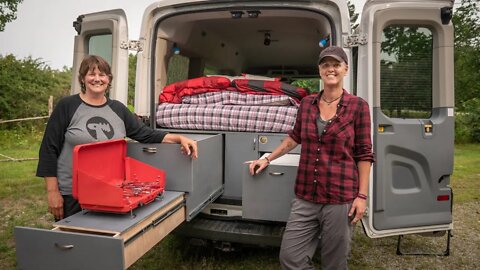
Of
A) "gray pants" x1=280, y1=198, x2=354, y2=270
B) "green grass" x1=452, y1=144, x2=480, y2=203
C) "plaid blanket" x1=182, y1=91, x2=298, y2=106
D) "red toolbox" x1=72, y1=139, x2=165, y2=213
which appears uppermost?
"plaid blanket" x1=182, y1=91, x2=298, y2=106

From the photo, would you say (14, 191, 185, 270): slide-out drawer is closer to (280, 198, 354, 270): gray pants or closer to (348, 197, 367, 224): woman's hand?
(280, 198, 354, 270): gray pants

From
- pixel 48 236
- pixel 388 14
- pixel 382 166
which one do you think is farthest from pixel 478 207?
pixel 48 236

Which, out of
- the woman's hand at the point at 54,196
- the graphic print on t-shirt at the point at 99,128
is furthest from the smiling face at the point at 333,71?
the woman's hand at the point at 54,196

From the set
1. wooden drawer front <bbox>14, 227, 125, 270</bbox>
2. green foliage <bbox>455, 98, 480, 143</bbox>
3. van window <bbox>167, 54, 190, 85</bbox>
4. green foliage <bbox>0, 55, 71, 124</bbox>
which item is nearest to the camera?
wooden drawer front <bbox>14, 227, 125, 270</bbox>

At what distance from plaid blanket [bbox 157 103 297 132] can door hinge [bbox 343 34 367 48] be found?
2.14 feet

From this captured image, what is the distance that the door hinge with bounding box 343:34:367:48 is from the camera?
8.14 feet

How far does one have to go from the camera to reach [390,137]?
2.45m

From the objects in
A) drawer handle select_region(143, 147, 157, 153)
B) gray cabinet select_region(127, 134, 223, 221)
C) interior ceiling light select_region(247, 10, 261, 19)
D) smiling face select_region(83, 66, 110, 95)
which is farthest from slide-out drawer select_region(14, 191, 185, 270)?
interior ceiling light select_region(247, 10, 261, 19)

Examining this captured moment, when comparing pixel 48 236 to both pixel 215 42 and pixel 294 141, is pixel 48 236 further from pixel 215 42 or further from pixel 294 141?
pixel 215 42

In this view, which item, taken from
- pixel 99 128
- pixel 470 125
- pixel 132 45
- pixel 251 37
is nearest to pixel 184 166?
pixel 99 128

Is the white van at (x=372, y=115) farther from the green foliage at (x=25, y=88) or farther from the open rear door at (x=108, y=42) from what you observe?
the green foliage at (x=25, y=88)

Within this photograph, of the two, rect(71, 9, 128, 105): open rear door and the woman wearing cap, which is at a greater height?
rect(71, 9, 128, 105): open rear door

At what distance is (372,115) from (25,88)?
13.8 m

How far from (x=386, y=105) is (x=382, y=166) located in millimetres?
425
